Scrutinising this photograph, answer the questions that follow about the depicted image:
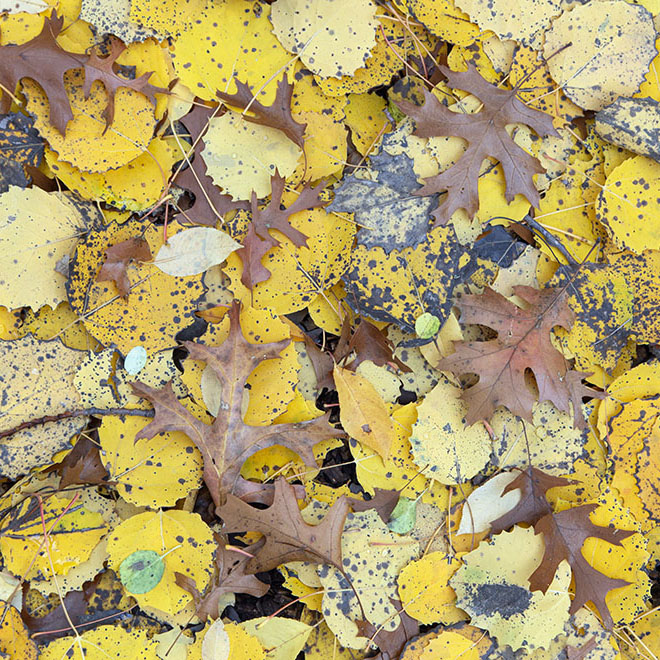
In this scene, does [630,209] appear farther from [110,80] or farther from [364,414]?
[110,80]

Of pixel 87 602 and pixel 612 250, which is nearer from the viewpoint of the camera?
pixel 87 602

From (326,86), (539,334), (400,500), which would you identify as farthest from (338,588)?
(326,86)

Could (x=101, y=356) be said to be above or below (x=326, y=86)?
below

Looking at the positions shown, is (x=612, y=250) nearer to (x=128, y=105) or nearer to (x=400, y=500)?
(x=400, y=500)

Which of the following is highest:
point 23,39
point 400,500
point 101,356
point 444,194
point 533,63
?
point 533,63

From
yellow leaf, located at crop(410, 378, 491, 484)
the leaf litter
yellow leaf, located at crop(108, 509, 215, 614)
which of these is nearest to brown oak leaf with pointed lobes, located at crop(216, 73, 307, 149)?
the leaf litter

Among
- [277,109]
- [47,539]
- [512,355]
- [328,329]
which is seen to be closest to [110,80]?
[277,109]
